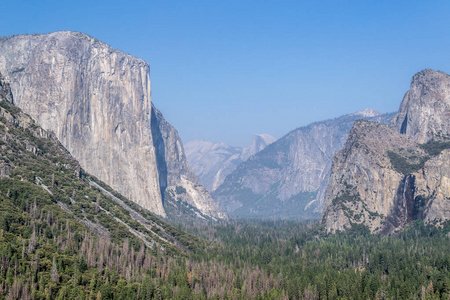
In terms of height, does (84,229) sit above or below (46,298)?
above

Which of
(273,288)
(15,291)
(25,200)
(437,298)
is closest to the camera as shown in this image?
(15,291)

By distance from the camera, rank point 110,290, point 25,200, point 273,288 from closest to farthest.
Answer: point 110,290 < point 273,288 < point 25,200

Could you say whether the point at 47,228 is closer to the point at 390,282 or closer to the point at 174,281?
the point at 174,281

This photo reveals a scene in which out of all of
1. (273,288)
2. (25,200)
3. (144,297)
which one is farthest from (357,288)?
(25,200)

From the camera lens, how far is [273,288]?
167625 mm

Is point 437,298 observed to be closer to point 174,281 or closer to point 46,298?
point 174,281

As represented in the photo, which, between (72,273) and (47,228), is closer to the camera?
(72,273)

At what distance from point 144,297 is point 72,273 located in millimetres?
19633

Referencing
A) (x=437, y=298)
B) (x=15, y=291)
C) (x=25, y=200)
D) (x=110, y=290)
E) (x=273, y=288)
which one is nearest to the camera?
(x=15, y=291)

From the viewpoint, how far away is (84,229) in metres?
192

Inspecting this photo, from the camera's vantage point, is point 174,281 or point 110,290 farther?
point 174,281

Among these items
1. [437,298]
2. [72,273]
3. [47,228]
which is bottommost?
[437,298]

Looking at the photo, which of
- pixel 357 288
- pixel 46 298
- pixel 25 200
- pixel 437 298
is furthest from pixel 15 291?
pixel 437 298

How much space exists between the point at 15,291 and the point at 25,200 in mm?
66245
